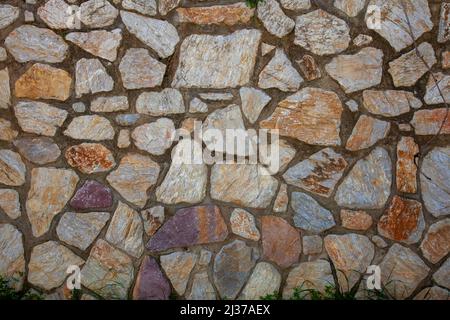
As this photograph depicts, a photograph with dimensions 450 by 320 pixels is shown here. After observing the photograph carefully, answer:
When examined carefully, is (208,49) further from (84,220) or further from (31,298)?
(31,298)

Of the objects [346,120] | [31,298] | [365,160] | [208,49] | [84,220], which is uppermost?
[208,49]

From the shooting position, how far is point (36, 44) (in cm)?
278

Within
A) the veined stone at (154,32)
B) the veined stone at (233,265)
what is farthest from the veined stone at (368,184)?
the veined stone at (154,32)

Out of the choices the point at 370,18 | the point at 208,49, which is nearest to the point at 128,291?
the point at 208,49

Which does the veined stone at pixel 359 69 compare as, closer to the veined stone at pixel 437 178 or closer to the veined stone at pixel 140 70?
the veined stone at pixel 437 178

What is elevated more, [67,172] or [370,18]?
[370,18]

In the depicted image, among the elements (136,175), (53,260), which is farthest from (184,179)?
(53,260)

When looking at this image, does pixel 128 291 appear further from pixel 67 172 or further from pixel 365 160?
pixel 365 160

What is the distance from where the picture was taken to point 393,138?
275 cm

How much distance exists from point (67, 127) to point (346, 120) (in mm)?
1561

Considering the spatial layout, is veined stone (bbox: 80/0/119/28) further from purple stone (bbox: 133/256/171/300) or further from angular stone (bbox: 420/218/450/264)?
angular stone (bbox: 420/218/450/264)

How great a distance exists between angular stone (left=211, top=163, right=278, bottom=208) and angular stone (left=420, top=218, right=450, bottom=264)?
885 mm

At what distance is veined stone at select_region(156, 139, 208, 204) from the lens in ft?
9.16

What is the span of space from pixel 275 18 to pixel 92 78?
107 cm
